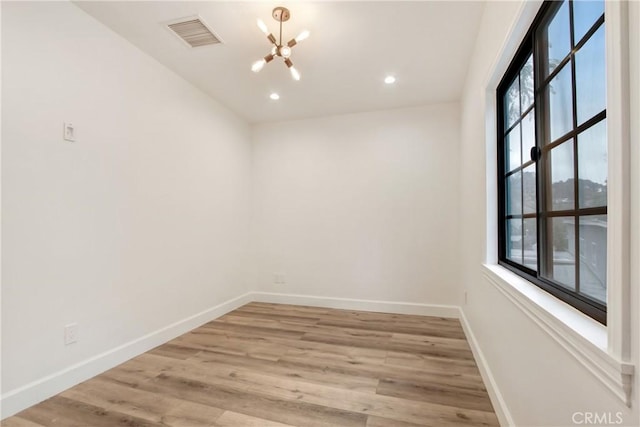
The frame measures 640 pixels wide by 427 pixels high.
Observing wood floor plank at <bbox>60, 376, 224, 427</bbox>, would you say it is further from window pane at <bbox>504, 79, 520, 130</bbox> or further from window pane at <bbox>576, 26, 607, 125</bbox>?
window pane at <bbox>504, 79, 520, 130</bbox>

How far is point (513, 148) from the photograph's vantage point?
1.83m

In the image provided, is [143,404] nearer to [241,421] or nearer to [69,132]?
[241,421]

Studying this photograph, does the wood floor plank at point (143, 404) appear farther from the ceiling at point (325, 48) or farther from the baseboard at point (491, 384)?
the ceiling at point (325, 48)

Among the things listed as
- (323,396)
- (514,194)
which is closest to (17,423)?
(323,396)

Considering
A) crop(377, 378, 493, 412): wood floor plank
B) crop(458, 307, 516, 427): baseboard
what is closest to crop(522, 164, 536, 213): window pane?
crop(458, 307, 516, 427): baseboard

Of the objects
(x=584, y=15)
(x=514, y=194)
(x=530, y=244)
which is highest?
(x=584, y=15)

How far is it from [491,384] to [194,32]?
319 cm

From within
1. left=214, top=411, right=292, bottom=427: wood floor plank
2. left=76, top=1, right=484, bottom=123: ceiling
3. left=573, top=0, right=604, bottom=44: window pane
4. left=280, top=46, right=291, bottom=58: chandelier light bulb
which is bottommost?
left=214, top=411, right=292, bottom=427: wood floor plank

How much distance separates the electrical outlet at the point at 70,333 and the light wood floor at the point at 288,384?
312 mm

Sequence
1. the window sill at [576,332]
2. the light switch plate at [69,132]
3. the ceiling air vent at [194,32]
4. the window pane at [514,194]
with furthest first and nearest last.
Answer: the ceiling air vent at [194,32] → the light switch plate at [69,132] → the window pane at [514,194] → the window sill at [576,332]

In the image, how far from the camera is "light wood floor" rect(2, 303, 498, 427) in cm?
161

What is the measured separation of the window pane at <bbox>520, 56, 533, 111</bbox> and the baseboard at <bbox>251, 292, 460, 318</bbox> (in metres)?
2.45

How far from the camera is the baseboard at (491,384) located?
146cm

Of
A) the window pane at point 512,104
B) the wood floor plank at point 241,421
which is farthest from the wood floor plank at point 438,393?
the window pane at point 512,104
